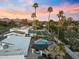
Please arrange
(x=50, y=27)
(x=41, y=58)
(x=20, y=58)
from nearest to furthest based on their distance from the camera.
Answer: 1. (x=20, y=58)
2. (x=41, y=58)
3. (x=50, y=27)

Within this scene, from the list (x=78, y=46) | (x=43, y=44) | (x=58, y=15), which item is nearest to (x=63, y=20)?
(x=58, y=15)

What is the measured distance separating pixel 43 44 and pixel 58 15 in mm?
30102

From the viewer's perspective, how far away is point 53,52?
655 inches

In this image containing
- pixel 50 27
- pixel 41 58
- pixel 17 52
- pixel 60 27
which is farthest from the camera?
pixel 50 27

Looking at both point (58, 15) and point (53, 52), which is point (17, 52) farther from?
point (58, 15)

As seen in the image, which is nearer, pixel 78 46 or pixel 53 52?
pixel 53 52

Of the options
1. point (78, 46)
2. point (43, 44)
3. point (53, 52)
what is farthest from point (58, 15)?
point (53, 52)

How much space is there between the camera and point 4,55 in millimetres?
11305

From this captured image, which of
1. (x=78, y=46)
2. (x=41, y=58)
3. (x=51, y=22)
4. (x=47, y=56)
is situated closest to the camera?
(x=41, y=58)

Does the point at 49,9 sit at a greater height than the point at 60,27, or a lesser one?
greater

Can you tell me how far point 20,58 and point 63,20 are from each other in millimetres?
41154

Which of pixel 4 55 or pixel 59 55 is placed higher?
pixel 4 55

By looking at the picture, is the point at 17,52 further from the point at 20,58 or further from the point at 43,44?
the point at 43,44

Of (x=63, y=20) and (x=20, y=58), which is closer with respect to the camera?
(x=20, y=58)
